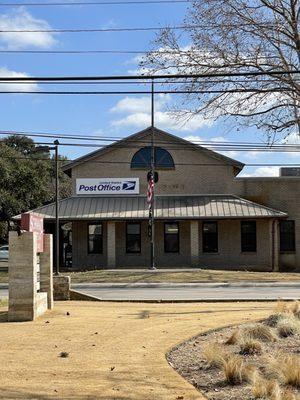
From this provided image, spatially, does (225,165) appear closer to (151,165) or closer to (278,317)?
(151,165)

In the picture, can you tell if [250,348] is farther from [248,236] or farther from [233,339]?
[248,236]

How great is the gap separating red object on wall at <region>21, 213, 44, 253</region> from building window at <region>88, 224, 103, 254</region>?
23.4 m

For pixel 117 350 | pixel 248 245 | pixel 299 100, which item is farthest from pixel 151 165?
pixel 117 350

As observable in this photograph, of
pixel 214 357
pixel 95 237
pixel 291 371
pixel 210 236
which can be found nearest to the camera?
pixel 291 371

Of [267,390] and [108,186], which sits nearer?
[267,390]

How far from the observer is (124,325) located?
1138 cm

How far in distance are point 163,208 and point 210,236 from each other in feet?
11.4

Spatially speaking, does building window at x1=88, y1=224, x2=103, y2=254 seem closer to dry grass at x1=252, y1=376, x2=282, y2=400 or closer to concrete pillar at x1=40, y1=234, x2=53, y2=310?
concrete pillar at x1=40, y1=234, x2=53, y2=310

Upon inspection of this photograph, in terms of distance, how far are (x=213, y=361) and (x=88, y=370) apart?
1.64 m

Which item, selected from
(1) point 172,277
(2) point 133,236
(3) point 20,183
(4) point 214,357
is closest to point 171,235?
(2) point 133,236

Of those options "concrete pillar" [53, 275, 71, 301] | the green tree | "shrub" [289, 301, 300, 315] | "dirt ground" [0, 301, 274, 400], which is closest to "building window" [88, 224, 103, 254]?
the green tree

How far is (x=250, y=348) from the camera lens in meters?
8.73

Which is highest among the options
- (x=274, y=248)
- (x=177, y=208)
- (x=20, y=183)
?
(x=20, y=183)

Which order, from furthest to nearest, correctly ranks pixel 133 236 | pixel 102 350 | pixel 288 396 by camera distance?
pixel 133 236 → pixel 102 350 → pixel 288 396
